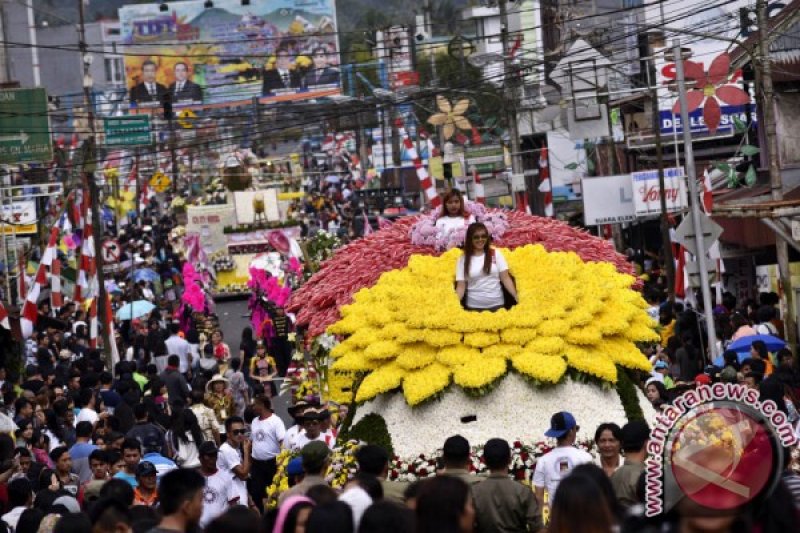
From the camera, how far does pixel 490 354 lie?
13078 mm

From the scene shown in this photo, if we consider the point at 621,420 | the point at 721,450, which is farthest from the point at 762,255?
the point at 721,450

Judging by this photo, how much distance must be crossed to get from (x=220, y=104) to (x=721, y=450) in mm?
125220

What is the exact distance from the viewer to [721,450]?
7168mm

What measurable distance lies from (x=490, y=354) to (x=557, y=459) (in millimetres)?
1628

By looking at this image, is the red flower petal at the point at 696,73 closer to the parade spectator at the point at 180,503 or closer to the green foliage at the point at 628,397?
the green foliage at the point at 628,397

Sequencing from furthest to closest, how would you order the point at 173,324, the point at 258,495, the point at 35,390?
the point at 173,324 < the point at 35,390 < the point at 258,495

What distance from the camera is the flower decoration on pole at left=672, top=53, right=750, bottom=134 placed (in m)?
25.9

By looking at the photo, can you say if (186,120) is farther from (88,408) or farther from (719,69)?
(88,408)

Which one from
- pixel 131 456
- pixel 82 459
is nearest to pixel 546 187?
pixel 82 459

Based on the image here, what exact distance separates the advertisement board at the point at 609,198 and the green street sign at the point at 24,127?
444 inches

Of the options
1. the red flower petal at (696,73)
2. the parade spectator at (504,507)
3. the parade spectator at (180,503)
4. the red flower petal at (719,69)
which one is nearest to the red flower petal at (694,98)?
the red flower petal at (696,73)

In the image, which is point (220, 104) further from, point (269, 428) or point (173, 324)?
point (269, 428)

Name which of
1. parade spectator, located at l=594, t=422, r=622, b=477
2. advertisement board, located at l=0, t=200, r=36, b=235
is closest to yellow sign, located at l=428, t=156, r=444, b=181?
advertisement board, located at l=0, t=200, r=36, b=235

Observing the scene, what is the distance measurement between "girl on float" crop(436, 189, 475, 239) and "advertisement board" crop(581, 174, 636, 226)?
19.8 metres
